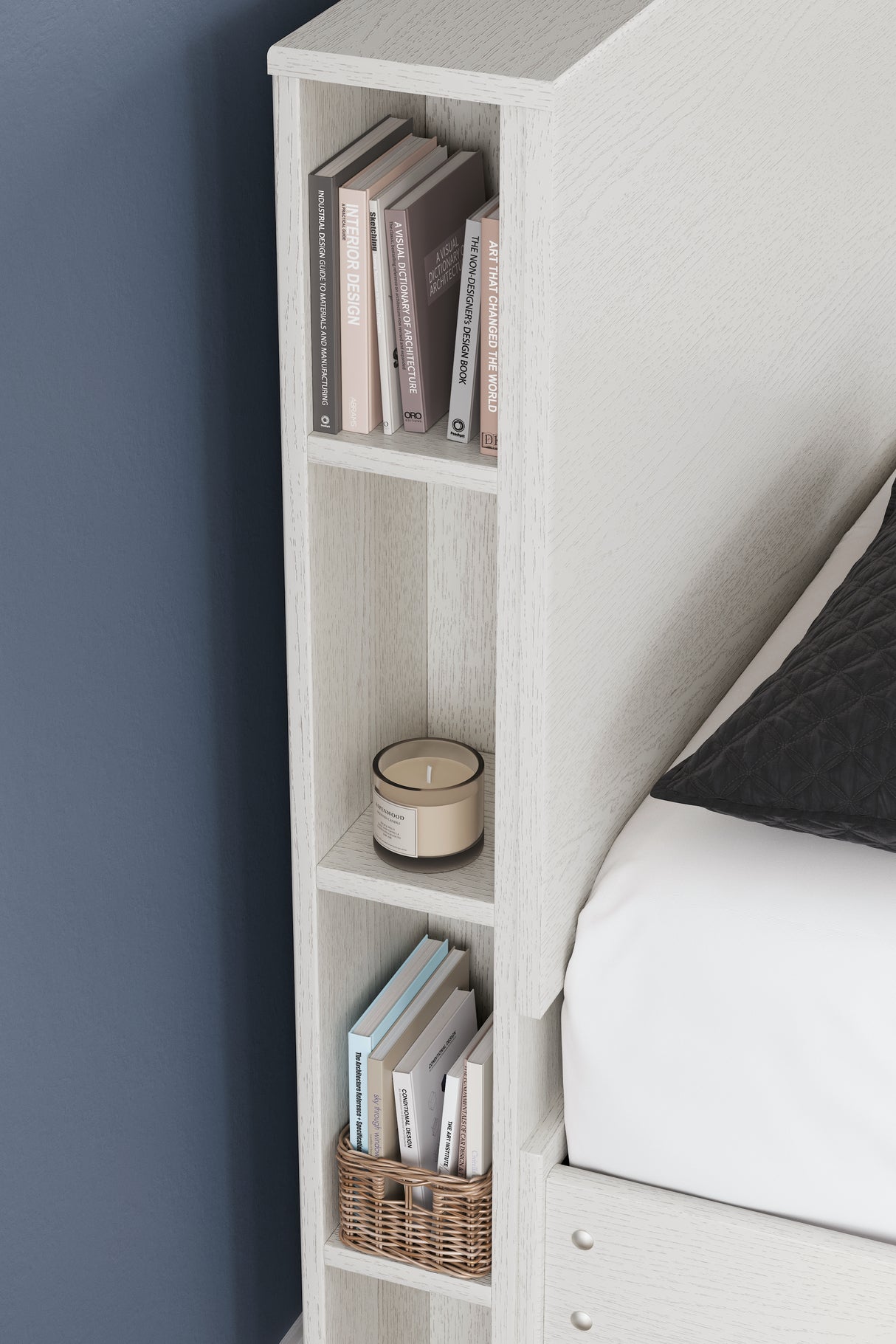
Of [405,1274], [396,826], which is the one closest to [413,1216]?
[405,1274]

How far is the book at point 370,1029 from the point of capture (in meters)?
1.26

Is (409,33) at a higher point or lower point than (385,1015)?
higher

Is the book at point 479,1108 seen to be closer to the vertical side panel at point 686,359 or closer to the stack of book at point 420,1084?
the stack of book at point 420,1084

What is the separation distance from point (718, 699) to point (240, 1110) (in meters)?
0.54

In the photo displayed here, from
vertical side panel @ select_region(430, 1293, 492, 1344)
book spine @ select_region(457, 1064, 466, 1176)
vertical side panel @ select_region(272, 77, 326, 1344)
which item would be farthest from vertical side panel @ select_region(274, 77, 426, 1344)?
vertical side panel @ select_region(430, 1293, 492, 1344)

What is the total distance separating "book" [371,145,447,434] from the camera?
40.2 inches

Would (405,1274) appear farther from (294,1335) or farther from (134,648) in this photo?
(134,648)

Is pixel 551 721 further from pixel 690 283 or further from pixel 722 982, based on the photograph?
pixel 690 283

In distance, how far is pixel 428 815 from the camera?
45.5 inches

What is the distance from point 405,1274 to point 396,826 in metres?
0.36

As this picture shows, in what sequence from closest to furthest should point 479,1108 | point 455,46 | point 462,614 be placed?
point 455,46 → point 479,1108 → point 462,614

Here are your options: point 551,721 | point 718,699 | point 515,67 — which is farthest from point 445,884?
point 515,67

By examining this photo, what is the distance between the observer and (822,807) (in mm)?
1097

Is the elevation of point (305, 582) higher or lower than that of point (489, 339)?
lower
